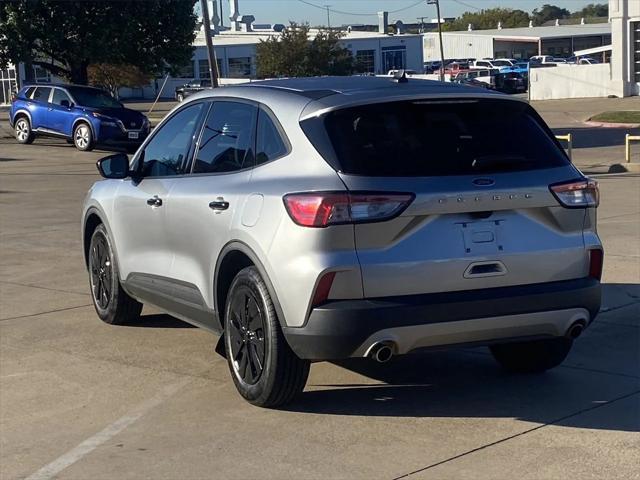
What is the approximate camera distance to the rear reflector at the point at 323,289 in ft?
18.7

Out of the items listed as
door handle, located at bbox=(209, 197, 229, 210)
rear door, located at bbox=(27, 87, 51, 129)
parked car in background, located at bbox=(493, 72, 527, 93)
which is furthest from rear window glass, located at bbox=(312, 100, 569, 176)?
parked car in background, located at bbox=(493, 72, 527, 93)

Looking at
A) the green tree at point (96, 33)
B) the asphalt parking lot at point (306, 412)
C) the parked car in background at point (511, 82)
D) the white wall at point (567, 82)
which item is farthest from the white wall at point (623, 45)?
the asphalt parking lot at point (306, 412)

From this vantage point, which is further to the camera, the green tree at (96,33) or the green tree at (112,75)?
the green tree at (112,75)

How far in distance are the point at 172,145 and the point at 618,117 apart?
32442mm

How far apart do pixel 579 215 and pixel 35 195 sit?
14603mm

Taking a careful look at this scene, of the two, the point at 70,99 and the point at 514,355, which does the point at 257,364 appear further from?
the point at 70,99

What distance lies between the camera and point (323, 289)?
5707 mm

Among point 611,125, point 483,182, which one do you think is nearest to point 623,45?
point 611,125

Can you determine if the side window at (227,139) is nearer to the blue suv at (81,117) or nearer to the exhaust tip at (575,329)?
the exhaust tip at (575,329)

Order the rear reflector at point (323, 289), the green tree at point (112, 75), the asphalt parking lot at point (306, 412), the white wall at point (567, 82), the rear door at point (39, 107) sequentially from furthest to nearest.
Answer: the white wall at point (567, 82), the green tree at point (112, 75), the rear door at point (39, 107), the rear reflector at point (323, 289), the asphalt parking lot at point (306, 412)

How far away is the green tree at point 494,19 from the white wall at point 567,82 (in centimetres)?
10074

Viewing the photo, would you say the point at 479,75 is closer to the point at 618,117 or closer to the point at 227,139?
the point at 618,117

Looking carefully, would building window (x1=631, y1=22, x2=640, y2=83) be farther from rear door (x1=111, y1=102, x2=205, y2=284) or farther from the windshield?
rear door (x1=111, y1=102, x2=205, y2=284)

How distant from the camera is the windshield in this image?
99.0ft
